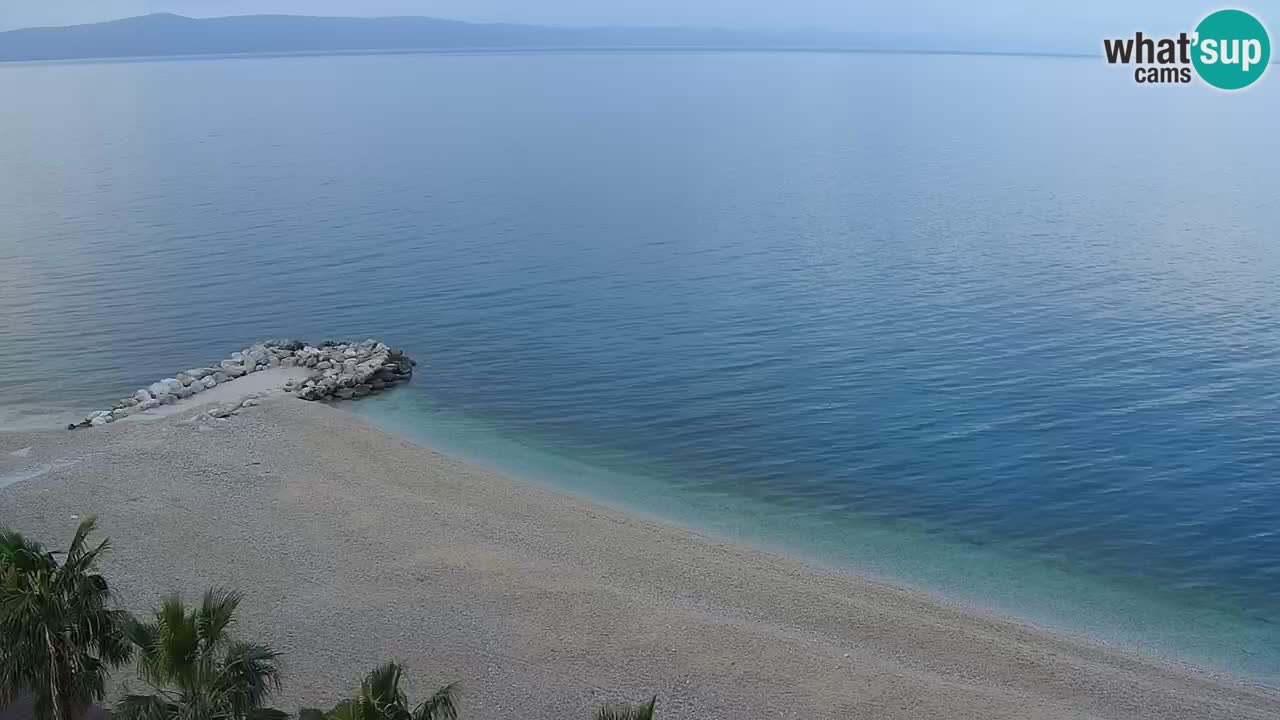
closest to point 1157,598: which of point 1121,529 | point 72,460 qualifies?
point 1121,529

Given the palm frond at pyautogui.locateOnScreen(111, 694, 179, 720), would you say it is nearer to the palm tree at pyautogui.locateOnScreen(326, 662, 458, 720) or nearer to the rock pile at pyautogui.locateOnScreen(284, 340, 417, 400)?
the palm tree at pyautogui.locateOnScreen(326, 662, 458, 720)

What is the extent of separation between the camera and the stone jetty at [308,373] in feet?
127

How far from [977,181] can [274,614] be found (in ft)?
249

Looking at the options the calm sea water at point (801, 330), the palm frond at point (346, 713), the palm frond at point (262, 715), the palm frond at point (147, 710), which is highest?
the palm frond at point (346, 713)

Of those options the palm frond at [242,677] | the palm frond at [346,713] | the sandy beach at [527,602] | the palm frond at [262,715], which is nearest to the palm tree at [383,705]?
the palm frond at [346,713]

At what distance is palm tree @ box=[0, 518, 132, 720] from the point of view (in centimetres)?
1422

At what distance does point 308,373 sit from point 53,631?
90.4ft

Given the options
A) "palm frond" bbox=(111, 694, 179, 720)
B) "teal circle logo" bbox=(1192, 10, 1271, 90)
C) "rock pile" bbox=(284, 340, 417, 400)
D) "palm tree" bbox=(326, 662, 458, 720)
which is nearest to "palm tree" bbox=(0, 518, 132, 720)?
"palm frond" bbox=(111, 694, 179, 720)

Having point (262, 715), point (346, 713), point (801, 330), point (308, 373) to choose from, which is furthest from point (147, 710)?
point (801, 330)

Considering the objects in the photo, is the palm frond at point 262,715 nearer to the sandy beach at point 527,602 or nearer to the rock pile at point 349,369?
the sandy beach at point 527,602

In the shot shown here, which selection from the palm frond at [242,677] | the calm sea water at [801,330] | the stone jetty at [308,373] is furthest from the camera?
the stone jetty at [308,373]

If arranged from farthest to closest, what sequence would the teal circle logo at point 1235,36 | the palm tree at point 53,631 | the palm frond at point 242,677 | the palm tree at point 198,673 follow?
the teal circle logo at point 1235,36 → the palm tree at point 53,631 → the palm frond at point 242,677 → the palm tree at point 198,673

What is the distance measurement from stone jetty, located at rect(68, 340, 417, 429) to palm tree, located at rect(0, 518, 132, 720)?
23.8 m

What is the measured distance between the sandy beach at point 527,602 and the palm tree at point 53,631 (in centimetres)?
617
